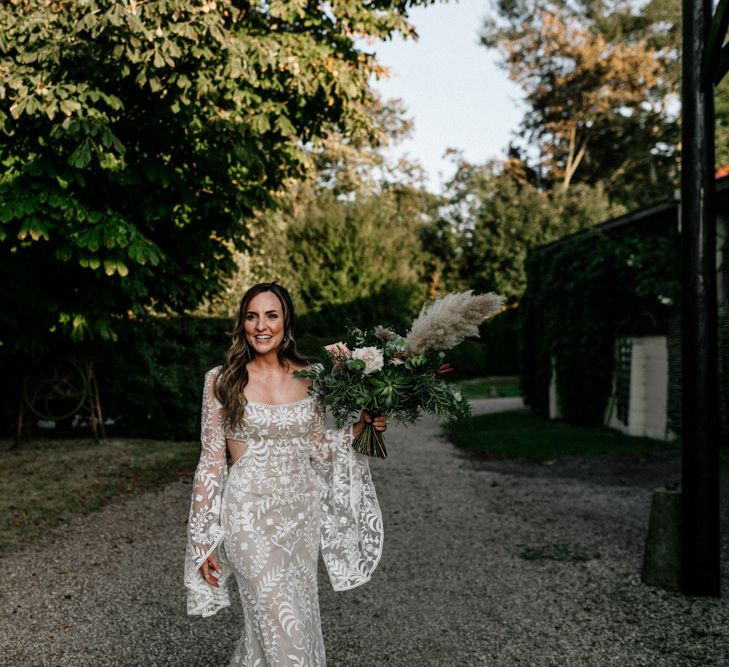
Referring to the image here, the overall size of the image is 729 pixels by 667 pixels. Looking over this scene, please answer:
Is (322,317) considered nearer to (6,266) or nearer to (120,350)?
(120,350)

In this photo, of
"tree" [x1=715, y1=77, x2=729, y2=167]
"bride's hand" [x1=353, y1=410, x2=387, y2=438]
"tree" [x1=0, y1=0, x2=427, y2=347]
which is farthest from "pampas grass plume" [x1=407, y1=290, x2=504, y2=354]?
"tree" [x1=715, y1=77, x2=729, y2=167]

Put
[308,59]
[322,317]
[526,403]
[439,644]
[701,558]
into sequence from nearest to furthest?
[439,644] → [701,558] → [308,59] → [526,403] → [322,317]

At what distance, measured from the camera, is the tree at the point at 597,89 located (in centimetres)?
3441

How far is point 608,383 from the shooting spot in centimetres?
1552

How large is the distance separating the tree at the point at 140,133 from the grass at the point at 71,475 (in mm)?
1818

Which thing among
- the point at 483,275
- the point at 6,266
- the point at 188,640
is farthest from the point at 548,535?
the point at 483,275

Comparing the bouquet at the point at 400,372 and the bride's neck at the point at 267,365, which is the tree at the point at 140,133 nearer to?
the bride's neck at the point at 267,365

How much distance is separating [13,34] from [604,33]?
34.1 meters

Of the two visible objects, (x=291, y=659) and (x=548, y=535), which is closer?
(x=291, y=659)

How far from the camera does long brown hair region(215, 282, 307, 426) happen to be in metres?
3.23

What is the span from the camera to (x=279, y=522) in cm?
317

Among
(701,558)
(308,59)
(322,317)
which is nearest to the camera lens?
(701,558)

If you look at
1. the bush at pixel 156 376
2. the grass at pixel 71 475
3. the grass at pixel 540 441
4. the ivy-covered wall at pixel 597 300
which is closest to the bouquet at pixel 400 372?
the grass at pixel 71 475

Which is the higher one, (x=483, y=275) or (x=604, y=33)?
(x=604, y=33)
